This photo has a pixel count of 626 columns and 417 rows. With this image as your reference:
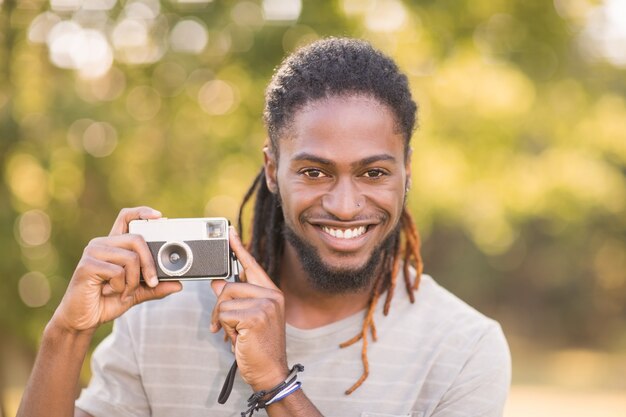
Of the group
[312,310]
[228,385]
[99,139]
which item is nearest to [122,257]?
[228,385]

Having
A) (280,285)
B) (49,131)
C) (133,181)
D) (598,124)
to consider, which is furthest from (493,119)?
(280,285)

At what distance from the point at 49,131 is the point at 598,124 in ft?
16.0

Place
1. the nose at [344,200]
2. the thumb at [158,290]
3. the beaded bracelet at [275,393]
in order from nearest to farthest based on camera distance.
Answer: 1. the beaded bracelet at [275,393]
2. the thumb at [158,290]
3. the nose at [344,200]

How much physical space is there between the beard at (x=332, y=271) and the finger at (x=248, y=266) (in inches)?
11.3

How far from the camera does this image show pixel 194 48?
20.3 ft

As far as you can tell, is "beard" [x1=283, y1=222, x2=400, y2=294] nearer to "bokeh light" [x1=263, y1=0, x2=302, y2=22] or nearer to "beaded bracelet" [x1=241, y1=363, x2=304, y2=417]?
"beaded bracelet" [x1=241, y1=363, x2=304, y2=417]

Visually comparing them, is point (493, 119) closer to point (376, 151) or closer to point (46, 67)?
point (46, 67)

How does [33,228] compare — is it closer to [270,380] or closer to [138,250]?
[138,250]

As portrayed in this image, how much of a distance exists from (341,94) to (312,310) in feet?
2.69

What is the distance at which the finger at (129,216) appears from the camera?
2820 millimetres

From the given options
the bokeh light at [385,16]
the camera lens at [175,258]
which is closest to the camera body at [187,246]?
the camera lens at [175,258]

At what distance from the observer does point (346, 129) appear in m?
2.95

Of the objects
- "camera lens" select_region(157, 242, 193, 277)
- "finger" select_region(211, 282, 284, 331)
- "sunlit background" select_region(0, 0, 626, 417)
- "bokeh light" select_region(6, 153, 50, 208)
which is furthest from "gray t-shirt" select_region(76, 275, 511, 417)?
"bokeh light" select_region(6, 153, 50, 208)

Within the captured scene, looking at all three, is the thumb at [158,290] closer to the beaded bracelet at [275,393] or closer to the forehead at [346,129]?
the beaded bracelet at [275,393]
